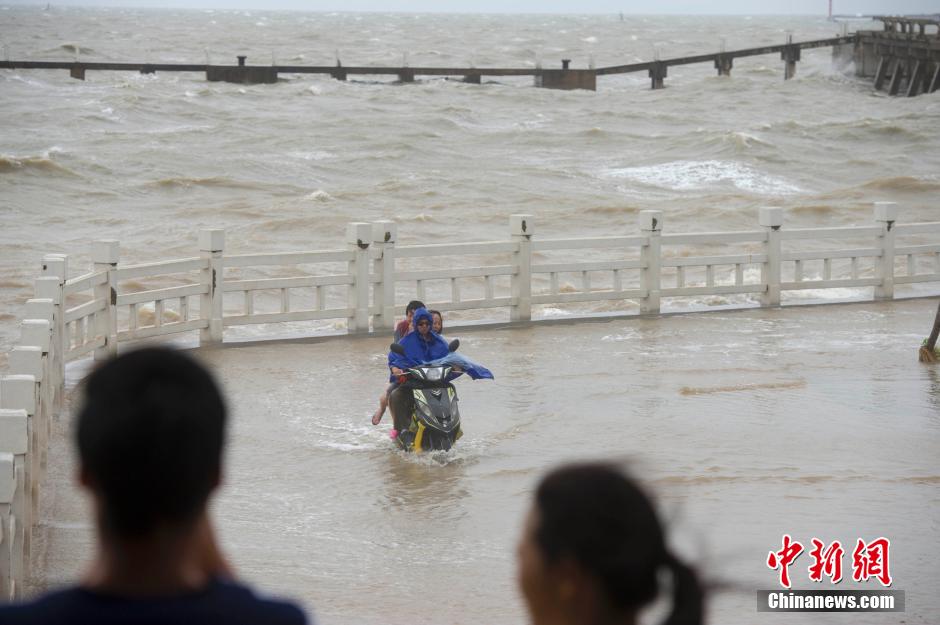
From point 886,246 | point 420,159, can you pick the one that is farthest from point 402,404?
point 420,159

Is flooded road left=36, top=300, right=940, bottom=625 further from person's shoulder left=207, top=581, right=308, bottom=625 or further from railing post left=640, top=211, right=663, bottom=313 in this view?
person's shoulder left=207, top=581, right=308, bottom=625

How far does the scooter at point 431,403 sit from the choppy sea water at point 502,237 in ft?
0.82

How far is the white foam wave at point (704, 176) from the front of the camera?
39156 mm

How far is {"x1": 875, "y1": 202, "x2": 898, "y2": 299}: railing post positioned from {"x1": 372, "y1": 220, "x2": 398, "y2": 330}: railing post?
649 centimetres

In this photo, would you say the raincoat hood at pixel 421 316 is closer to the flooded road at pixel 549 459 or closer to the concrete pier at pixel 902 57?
the flooded road at pixel 549 459

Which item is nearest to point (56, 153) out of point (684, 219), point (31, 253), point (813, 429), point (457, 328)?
point (31, 253)

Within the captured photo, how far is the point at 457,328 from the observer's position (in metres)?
15.3

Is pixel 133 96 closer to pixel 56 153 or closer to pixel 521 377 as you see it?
pixel 56 153

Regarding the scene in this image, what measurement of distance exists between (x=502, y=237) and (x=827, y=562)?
22.7 m

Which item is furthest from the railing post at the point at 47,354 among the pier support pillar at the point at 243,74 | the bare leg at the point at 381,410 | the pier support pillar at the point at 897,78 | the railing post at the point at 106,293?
the pier support pillar at the point at 897,78

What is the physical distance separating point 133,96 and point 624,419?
50.3 metres

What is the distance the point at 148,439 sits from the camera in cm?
198

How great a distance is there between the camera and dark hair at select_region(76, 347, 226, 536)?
1981 mm

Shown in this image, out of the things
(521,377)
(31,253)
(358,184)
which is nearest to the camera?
(521,377)
